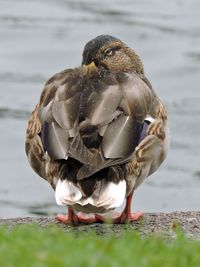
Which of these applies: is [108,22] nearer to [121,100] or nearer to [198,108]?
[198,108]

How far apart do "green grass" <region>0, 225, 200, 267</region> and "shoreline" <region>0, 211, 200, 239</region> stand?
1.36 meters

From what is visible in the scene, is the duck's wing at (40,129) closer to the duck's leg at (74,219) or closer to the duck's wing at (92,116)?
the duck's wing at (92,116)

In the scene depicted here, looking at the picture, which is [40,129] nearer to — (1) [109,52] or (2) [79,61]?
(1) [109,52]

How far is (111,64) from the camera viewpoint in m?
9.38

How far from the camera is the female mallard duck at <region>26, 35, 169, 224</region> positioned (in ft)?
25.2

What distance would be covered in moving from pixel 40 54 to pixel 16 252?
17.5m

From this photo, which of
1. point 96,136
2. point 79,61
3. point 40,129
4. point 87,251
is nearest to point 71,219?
point 40,129

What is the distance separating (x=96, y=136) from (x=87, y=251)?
211 centimetres

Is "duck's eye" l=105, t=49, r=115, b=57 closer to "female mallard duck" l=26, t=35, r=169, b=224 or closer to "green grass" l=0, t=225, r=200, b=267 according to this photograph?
"female mallard duck" l=26, t=35, r=169, b=224

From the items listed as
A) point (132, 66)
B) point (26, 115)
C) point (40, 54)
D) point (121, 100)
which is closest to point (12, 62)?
point (40, 54)

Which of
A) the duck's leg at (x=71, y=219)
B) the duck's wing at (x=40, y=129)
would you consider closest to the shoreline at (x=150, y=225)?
the duck's leg at (x=71, y=219)

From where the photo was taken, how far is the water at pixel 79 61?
1691cm

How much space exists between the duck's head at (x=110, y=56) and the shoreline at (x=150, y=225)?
1.29 meters

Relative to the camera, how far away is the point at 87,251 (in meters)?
5.84
